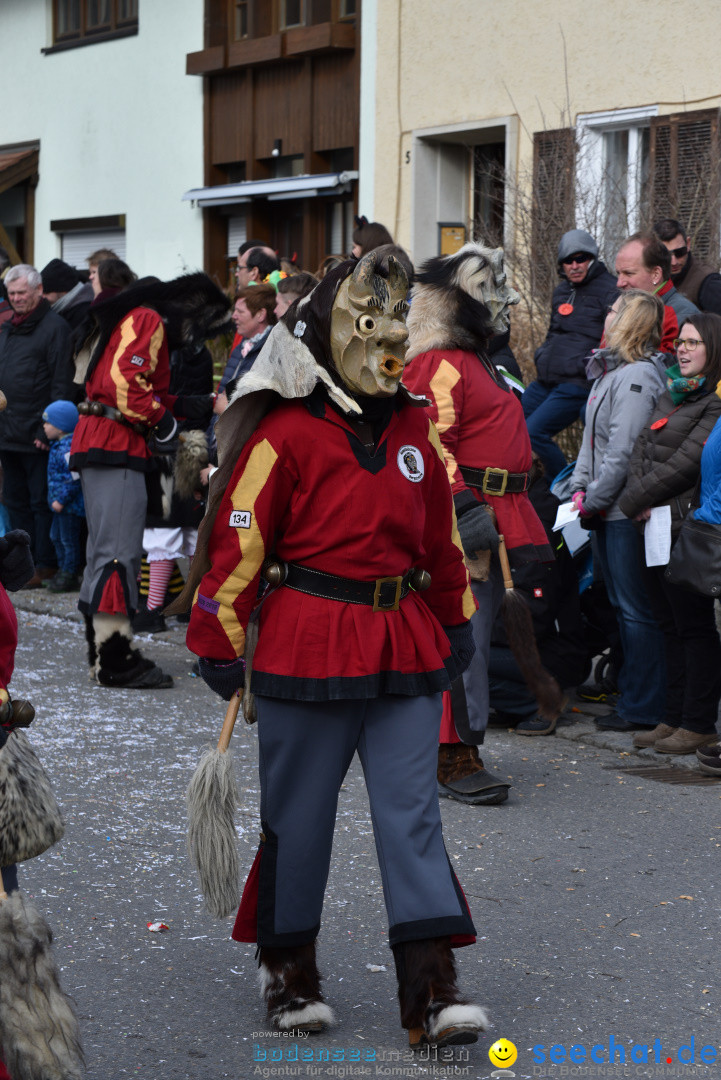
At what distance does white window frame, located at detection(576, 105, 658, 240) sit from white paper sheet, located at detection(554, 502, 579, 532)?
5.71 m

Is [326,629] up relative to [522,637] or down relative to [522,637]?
up

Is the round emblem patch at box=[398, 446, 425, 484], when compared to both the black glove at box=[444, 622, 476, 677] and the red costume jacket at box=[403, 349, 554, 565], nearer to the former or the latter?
the black glove at box=[444, 622, 476, 677]

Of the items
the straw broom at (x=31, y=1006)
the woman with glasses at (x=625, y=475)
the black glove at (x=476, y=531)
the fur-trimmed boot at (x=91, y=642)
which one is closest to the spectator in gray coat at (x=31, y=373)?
the fur-trimmed boot at (x=91, y=642)

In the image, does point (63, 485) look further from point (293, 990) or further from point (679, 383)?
point (293, 990)

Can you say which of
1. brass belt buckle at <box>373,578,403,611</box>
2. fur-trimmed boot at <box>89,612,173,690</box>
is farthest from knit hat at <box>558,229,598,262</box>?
brass belt buckle at <box>373,578,403,611</box>

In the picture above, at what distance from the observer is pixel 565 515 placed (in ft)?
23.7

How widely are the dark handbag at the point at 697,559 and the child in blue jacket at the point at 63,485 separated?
18.1 feet

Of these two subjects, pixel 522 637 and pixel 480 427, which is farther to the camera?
pixel 522 637

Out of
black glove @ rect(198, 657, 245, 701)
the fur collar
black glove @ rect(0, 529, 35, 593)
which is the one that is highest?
the fur collar

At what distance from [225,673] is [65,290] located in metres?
8.93

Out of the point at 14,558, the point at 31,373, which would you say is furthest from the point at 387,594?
the point at 31,373

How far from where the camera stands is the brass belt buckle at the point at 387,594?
3895 millimetres

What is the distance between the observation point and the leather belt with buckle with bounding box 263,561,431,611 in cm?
387

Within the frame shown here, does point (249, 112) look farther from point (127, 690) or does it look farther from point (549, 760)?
point (549, 760)
